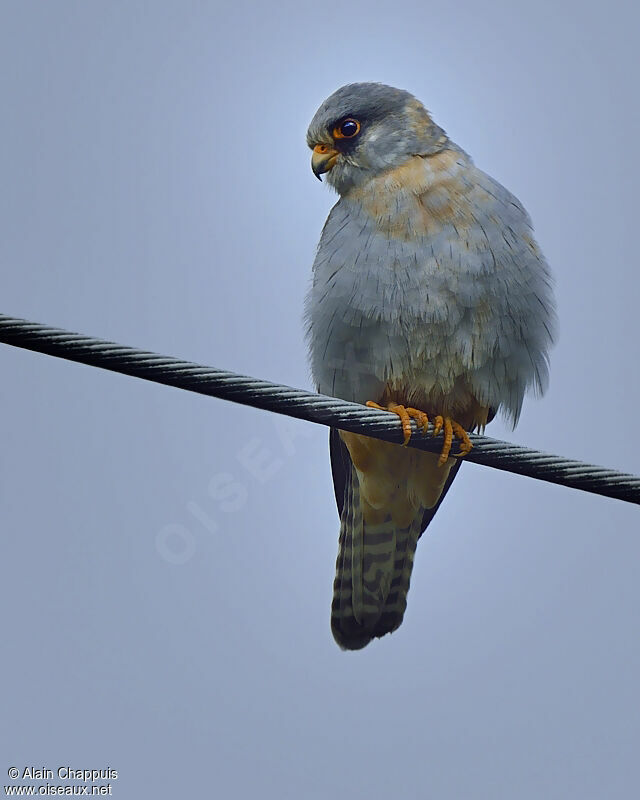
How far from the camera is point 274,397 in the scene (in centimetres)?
286

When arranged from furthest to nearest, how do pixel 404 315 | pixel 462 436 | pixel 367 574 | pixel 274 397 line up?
1. pixel 367 574
2. pixel 404 315
3. pixel 462 436
4. pixel 274 397

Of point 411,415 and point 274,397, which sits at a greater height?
point 411,415

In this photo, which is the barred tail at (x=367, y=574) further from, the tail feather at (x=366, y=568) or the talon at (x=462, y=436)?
the talon at (x=462, y=436)

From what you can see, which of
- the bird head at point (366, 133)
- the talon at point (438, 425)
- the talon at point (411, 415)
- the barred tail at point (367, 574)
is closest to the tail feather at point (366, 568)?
the barred tail at point (367, 574)

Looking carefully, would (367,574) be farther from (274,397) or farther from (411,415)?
(274,397)

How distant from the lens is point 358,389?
4.51 metres

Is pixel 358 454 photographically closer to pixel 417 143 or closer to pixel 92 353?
pixel 417 143

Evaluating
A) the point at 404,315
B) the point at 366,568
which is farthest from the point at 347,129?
the point at 366,568

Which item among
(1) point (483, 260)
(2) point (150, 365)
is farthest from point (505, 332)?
(2) point (150, 365)

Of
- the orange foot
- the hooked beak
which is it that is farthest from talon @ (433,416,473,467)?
the hooked beak

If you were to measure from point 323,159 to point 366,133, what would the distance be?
248mm

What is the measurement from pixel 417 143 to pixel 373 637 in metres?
2.45

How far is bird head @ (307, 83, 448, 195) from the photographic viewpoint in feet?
15.7

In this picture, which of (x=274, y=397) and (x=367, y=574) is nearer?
(x=274, y=397)
